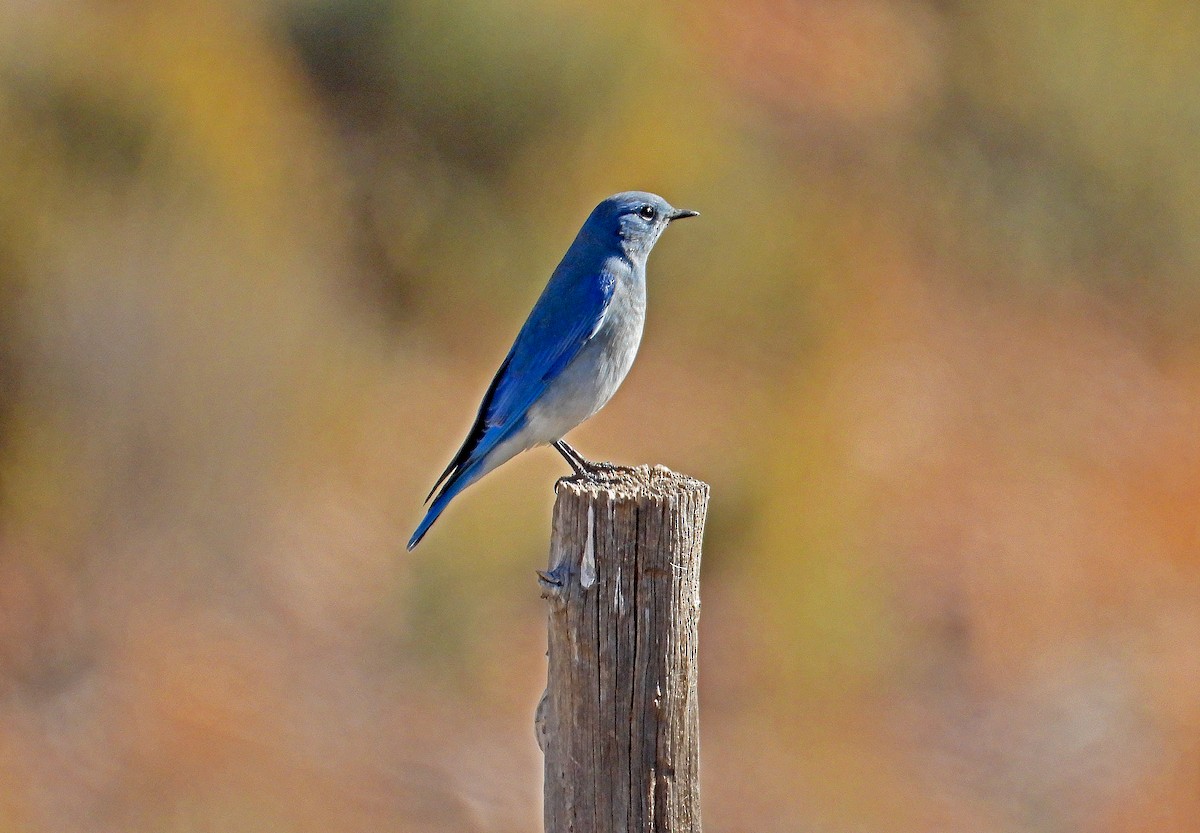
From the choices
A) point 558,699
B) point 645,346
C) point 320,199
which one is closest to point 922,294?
point 645,346

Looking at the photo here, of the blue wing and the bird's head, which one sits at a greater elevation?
the bird's head

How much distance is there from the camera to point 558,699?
3443mm

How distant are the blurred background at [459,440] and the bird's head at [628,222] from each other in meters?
3.52

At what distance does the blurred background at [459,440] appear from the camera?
7957 mm

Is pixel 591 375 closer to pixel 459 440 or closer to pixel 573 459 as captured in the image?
pixel 573 459

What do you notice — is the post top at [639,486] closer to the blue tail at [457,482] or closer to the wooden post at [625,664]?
the wooden post at [625,664]

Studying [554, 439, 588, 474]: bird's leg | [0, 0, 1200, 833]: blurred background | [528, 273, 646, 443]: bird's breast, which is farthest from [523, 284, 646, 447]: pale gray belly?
[0, 0, 1200, 833]: blurred background

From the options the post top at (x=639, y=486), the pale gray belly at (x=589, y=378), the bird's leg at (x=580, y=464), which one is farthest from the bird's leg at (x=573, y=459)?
the post top at (x=639, y=486)

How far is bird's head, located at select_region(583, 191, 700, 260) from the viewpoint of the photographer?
5.56 m

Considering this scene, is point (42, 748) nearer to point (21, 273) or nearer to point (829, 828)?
point (21, 273)

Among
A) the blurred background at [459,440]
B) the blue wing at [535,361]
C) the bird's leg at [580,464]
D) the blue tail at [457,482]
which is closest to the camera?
the bird's leg at [580,464]

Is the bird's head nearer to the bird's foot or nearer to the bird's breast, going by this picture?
the bird's breast

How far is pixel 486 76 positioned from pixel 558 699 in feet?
25.7

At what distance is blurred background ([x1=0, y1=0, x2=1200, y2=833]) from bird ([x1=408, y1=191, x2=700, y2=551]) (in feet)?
9.68
